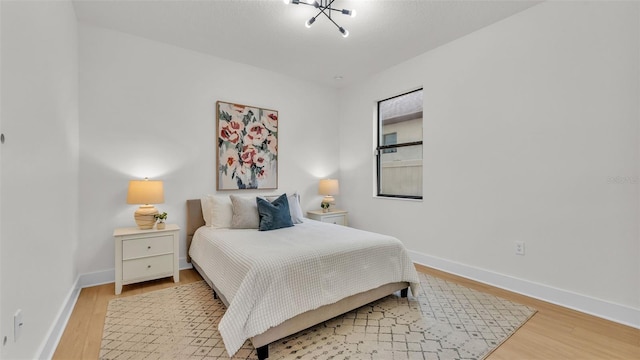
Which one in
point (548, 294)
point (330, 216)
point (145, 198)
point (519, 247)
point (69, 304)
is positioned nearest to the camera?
point (69, 304)

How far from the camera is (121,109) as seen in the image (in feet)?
Result: 9.91

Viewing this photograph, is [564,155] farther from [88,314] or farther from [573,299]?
[88,314]

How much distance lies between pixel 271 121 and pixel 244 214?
159 centimetres

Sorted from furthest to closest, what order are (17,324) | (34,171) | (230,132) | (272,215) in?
(230,132) < (272,215) < (34,171) < (17,324)

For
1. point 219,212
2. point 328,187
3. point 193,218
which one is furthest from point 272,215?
point 328,187

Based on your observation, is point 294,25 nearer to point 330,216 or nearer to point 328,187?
point 328,187

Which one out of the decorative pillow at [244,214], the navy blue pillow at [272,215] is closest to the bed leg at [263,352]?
the navy blue pillow at [272,215]

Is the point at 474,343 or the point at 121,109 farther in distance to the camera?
the point at 121,109

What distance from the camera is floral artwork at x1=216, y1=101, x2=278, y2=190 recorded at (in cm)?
362

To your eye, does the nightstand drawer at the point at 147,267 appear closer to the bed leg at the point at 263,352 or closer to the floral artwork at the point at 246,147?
the floral artwork at the point at 246,147

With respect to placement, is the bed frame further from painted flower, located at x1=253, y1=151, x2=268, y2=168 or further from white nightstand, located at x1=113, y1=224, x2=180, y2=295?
painted flower, located at x1=253, y1=151, x2=268, y2=168

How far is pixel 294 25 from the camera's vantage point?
9.37 ft

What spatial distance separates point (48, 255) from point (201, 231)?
1397 mm

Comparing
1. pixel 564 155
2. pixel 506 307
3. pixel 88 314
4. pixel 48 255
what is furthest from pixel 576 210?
pixel 88 314
